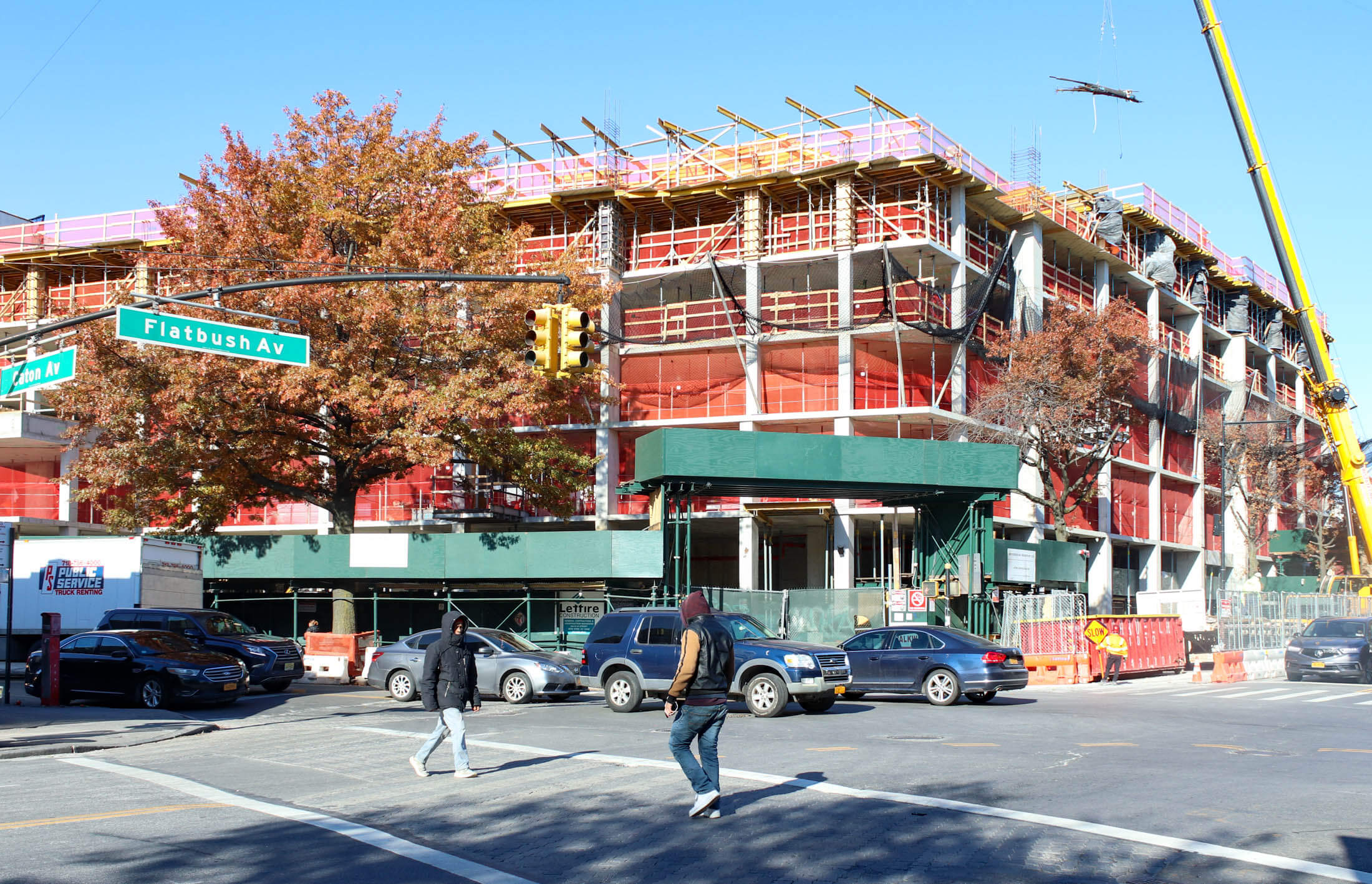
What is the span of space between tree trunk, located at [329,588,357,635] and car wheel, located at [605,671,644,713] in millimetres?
15201

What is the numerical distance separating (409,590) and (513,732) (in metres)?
23.0

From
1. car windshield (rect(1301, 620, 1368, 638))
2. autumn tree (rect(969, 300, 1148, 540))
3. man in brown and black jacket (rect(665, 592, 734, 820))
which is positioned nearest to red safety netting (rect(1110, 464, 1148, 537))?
autumn tree (rect(969, 300, 1148, 540))

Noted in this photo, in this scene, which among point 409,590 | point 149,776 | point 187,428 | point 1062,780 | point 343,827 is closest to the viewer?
point 343,827

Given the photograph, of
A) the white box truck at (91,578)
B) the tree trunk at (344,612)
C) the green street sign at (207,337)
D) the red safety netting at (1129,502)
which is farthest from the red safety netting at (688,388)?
the green street sign at (207,337)

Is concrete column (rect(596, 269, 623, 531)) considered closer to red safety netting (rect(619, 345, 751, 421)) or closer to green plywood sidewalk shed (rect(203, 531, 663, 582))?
red safety netting (rect(619, 345, 751, 421))

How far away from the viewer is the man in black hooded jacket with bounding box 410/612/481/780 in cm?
1227

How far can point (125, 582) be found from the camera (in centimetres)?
2902

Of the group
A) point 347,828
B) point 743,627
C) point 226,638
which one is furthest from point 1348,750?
point 226,638

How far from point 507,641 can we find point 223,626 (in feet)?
21.8

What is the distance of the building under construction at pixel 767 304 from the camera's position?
149 feet

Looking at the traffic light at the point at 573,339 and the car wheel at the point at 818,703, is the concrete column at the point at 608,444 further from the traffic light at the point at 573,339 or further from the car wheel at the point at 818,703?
the traffic light at the point at 573,339

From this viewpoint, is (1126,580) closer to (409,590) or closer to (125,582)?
(409,590)

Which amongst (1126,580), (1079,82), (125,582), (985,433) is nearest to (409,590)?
(125,582)

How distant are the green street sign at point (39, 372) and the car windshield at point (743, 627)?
1017 centimetres
